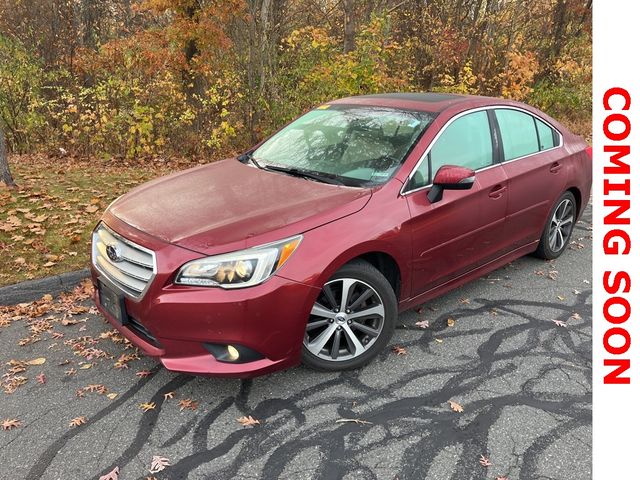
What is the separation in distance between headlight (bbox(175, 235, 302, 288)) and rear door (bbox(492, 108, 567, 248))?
2.31 m

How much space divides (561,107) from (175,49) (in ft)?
33.3

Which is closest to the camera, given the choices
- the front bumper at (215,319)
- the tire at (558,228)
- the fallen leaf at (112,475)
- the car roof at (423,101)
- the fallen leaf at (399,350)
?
the fallen leaf at (112,475)

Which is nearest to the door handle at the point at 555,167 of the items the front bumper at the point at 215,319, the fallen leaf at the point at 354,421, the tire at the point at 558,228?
the tire at the point at 558,228

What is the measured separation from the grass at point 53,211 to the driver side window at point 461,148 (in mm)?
3131

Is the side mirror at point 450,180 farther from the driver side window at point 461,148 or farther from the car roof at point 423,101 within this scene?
the car roof at point 423,101

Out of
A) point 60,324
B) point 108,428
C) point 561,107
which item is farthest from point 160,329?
point 561,107

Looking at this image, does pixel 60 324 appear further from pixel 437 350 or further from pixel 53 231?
pixel 437 350

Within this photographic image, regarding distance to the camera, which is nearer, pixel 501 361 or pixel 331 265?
pixel 331 265

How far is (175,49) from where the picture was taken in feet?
31.4

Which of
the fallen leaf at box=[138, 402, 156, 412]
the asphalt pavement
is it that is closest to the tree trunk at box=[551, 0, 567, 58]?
the asphalt pavement

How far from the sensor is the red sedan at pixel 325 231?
2.72 meters

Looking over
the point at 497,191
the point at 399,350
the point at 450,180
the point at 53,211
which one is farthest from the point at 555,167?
the point at 53,211

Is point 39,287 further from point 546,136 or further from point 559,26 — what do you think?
point 559,26

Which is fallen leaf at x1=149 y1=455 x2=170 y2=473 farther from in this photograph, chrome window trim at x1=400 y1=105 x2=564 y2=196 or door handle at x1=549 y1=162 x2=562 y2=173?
door handle at x1=549 y1=162 x2=562 y2=173
